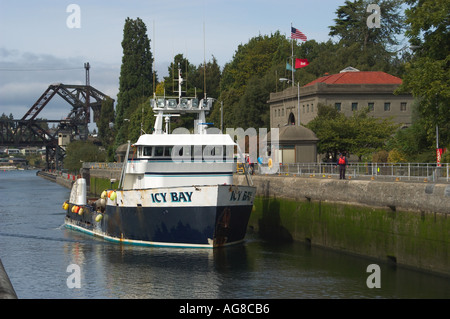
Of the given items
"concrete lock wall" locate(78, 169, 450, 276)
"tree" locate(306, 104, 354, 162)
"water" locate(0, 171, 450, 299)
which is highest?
"tree" locate(306, 104, 354, 162)

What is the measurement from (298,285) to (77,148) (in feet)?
455

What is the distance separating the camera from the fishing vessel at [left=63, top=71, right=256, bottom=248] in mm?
37250

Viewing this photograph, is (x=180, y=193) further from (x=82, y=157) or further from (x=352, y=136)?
(x=82, y=157)

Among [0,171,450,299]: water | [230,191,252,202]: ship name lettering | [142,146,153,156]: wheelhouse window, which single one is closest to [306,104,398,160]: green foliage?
[0,171,450,299]: water

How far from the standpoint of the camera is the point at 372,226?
34438 millimetres

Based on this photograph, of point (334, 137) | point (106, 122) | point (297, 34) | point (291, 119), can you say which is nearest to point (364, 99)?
point (291, 119)

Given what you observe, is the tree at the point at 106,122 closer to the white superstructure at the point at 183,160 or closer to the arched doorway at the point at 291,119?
the arched doorway at the point at 291,119

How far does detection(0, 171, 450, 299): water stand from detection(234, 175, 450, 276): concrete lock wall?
2.36 feet

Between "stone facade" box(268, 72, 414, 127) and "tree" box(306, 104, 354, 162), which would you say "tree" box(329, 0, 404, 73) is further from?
"tree" box(306, 104, 354, 162)

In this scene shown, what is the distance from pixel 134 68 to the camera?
492 ft

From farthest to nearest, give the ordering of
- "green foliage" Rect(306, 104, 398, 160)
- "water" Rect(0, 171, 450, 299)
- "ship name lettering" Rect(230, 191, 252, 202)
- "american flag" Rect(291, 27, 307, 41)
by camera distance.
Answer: "american flag" Rect(291, 27, 307, 41) < "green foliage" Rect(306, 104, 398, 160) < "ship name lettering" Rect(230, 191, 252, 202) < "water" Rect(0, 171, 450, 299)

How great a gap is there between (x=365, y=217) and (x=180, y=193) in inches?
382
